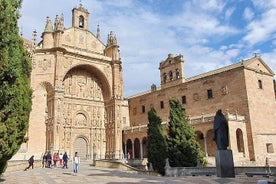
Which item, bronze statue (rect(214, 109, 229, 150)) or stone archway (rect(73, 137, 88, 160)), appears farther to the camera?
stone archway (rect(73, 137, 88, 160))

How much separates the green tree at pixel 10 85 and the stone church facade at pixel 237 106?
66.8 feet

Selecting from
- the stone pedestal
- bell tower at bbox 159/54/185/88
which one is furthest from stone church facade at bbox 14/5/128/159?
the stone pedestal

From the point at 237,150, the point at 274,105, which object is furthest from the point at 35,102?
the point at 274,105

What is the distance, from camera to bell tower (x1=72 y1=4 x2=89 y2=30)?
125 ft

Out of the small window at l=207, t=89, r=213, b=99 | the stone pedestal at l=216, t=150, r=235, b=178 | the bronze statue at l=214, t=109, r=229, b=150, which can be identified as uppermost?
the small window at l=207, t=89, r=213, b=99

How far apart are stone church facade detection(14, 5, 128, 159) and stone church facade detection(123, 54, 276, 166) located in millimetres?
4795

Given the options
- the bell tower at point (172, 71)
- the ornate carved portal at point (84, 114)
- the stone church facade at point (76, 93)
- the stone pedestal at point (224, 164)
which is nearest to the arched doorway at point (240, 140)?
the bell tower at point (172, 71)

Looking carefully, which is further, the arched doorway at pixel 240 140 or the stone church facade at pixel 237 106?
the arched doorway at pixel 240 140

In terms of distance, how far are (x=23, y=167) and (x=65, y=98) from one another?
12633 mm

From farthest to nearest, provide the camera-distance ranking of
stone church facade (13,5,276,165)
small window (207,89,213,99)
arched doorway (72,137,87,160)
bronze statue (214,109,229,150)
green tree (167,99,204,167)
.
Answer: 1. arched doorway (72,137,87,160)
2. small window (207,89,213,99)
3. stone church facade (13,5,276,165)
4. green tree (167,99,204,167)
5. bronze statue (214,109,229,150)

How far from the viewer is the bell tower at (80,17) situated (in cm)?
3797

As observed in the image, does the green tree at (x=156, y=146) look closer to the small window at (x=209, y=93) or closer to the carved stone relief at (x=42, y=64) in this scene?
the small window at (x=209, y=93)

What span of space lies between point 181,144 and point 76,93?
2009cm

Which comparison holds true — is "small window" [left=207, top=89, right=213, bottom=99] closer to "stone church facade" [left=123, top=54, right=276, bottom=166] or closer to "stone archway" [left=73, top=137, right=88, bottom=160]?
"stone church facade" [left=123, top=54, right=276, bottom=166]
